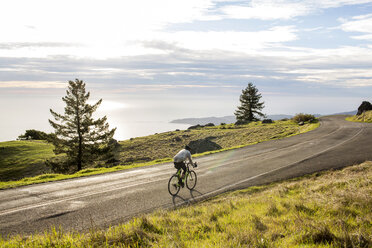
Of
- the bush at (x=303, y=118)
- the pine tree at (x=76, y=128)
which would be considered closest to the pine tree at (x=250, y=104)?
the bush at (x=303, y=118)

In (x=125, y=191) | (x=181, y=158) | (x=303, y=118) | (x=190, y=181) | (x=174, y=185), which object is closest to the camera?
(x=181, y=158)

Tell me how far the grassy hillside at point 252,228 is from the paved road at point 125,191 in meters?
0.87

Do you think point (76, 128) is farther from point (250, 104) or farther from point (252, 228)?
point (250, 104)

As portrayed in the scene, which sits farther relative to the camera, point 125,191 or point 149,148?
point 149,148

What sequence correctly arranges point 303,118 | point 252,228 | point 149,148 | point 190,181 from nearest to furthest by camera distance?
point 252,228, point 190,181, point 149,148, point 303,118

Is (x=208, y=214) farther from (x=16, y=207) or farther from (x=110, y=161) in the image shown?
(x=110, y=161)

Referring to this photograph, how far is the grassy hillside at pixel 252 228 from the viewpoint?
5.11 meters

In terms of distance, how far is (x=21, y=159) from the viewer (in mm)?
36969

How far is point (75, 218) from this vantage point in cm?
872

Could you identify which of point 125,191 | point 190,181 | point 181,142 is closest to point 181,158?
point 190,181

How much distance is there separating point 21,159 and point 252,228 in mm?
40153

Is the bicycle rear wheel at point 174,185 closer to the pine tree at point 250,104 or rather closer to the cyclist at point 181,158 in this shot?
the cyclist at point 181,158

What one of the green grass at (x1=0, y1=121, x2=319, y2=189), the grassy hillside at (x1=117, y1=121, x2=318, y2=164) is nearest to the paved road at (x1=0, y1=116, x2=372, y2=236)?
the green grass at (x1=0, y1=121, x2=319, y2=189)

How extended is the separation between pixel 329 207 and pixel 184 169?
6578mm
